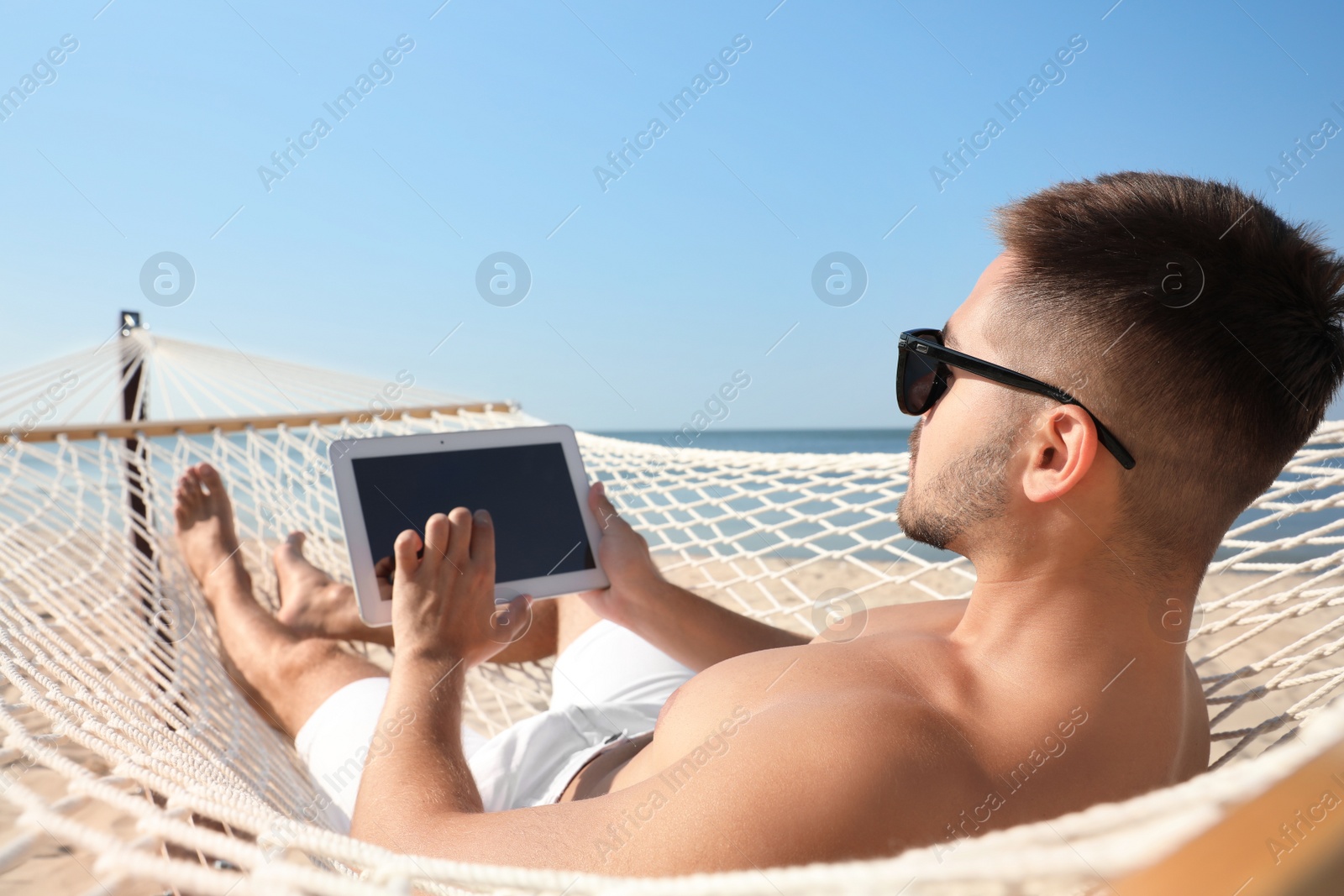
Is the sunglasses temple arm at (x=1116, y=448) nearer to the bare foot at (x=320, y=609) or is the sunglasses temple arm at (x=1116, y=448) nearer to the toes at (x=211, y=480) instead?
the bare foot at (x=320, y=609)

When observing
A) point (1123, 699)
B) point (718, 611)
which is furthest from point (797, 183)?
point (1123, 699)

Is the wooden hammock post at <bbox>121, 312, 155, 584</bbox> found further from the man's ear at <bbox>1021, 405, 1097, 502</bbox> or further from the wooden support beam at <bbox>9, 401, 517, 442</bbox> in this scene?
the man's ear at <bbox>1021, 405, 1097, 502</bbox>

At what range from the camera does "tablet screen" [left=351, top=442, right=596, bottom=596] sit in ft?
3.88

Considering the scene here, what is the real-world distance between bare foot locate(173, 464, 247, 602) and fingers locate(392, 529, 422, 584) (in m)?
1.03

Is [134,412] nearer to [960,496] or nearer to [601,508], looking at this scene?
[601,508]

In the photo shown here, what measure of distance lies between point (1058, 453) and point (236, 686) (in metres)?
1.46

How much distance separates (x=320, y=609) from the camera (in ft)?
5.57

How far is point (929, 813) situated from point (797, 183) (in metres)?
6.57

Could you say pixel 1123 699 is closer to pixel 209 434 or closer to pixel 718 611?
pixel 718 611

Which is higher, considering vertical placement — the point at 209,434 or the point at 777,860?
the point at 209,434

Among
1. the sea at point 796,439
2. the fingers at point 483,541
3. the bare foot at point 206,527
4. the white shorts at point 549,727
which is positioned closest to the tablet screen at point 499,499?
the fingers at point 483,541

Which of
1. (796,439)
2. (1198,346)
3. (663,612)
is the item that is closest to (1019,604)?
(1198,346)

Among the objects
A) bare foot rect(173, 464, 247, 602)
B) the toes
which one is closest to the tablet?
bare foot rect(173, 464, 247, 602)

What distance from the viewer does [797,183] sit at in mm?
6691
